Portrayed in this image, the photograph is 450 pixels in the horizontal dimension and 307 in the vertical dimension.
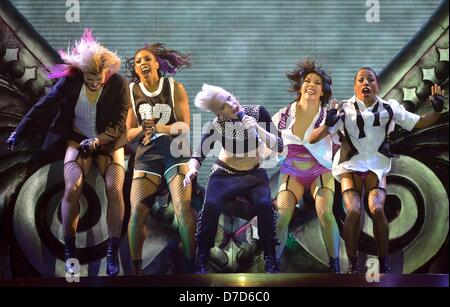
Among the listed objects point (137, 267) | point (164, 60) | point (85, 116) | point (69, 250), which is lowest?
point (137, 267)

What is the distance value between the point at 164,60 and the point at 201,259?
4.58 feet

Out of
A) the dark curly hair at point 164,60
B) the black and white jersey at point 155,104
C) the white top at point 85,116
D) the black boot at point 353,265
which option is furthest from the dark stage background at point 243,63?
the black boot at point 353,265

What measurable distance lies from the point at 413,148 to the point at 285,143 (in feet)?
2.96

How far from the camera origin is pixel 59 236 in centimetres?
514

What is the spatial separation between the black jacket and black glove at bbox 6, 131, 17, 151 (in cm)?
3

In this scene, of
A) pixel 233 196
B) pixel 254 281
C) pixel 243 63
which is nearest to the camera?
pixel 254 281

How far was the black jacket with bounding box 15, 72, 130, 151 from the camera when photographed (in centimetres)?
516

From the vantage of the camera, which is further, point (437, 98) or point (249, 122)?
point (437, 98)

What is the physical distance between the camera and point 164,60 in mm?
5211

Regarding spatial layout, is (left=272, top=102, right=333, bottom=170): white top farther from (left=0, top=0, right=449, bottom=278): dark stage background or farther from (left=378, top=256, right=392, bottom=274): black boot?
(left=378, top=256, right=392, bottom=274): black boot

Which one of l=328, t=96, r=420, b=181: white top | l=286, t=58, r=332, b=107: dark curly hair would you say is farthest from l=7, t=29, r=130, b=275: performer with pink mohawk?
l=328, t=96, r=420, b=181: white top

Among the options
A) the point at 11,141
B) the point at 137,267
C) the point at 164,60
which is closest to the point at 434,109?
the point at 164,60

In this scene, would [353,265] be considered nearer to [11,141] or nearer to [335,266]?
[335,266]

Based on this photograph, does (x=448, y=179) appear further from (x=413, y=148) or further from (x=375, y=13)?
(x=375, y=13)
